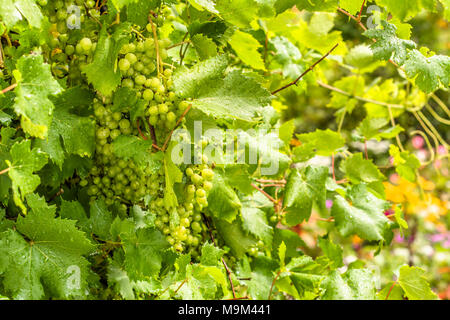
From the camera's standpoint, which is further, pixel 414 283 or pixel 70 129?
pixel 414 283

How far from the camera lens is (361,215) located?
36.4 inches

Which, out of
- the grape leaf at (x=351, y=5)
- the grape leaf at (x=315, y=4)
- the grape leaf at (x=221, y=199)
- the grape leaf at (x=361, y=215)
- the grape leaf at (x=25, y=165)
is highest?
the grape leaf at (x=351, y=5)

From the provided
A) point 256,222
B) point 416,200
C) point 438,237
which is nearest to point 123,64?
point 256,222

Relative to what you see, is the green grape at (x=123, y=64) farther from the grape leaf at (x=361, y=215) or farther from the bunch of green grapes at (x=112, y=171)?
the grape leaf at (x=361, y=215)

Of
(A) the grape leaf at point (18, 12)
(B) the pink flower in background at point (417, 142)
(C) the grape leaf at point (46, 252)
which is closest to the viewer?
(A) the grape leaf at point (18, 12)

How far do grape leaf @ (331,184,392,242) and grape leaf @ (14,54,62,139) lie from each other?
63cm

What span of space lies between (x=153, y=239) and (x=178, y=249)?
2.9 inches

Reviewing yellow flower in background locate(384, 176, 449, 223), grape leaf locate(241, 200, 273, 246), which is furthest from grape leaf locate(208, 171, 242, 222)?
yellow flower in background locate(384, 176, 449, 223)

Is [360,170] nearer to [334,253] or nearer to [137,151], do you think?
[334,253]

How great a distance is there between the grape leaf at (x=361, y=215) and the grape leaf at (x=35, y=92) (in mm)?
628

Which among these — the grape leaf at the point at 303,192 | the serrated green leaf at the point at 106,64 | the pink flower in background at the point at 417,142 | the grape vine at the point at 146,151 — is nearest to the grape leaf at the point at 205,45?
the grape vine at the point at 146,151

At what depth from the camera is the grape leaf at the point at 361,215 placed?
0.91m

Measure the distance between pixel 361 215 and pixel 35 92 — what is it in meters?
0.68

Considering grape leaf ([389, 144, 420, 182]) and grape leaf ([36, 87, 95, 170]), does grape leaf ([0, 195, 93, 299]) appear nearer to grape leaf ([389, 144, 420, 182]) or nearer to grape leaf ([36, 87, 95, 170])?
grape leaf ([36, 87, 95, 170])
